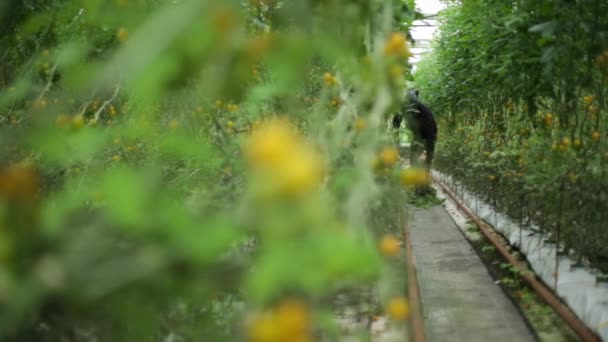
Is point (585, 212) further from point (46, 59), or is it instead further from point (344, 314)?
point (46, 59)

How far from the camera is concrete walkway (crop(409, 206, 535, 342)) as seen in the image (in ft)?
12.9

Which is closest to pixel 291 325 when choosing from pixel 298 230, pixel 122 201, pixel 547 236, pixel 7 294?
pixel 298 230

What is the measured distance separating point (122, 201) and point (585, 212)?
12.5 feet

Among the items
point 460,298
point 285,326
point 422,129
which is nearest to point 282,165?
point 285,326

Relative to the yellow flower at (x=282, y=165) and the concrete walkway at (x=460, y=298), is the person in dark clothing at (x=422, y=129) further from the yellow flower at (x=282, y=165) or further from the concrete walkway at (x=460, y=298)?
the yellow flower at (x=282, y=165)

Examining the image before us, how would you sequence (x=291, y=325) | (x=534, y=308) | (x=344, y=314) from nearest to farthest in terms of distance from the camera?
(x=291, y=325), (x=344, y=314), (x=534, y=308)

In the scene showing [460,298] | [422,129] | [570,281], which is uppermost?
[422,129]

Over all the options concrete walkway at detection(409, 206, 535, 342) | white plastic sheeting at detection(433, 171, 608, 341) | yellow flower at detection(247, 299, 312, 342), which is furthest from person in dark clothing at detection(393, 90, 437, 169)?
yellow flower at detection(247, 299, 312, 342)

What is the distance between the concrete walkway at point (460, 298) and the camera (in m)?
3.94

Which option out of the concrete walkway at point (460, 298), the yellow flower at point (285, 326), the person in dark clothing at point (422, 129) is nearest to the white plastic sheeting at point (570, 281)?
the concrete walkway at point (460, 298)

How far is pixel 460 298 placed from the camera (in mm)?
4766

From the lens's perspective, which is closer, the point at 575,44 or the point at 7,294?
the point at 7,294

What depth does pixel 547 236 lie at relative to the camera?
5191 millimetres

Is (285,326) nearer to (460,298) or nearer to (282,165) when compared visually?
(282,165)
